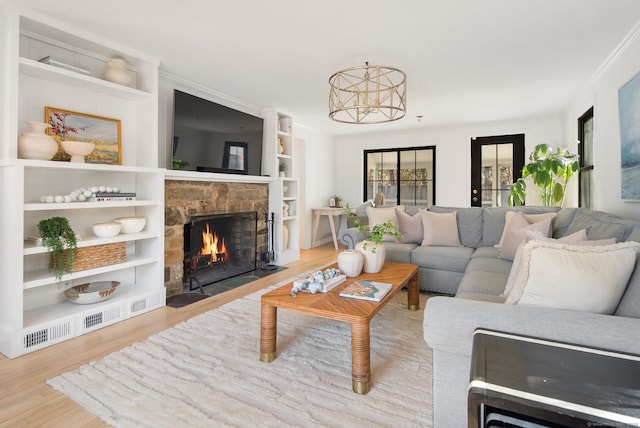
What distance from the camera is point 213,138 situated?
12.6ft

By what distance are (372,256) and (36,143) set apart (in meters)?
2.51

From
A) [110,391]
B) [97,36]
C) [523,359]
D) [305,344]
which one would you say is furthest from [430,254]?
[97,36]

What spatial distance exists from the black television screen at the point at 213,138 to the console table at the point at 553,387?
10.9ft

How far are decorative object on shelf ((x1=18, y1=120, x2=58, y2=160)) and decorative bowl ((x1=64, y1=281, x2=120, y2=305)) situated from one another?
1040mm

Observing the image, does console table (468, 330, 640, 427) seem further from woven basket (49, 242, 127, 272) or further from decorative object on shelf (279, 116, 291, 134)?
decorative object on shelf (279, 116, 291, 134)

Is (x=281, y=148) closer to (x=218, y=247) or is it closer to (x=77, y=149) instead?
(x=218, y=247)

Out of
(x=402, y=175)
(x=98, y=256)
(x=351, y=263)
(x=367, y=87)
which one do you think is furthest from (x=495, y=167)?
(x=98, y=256)

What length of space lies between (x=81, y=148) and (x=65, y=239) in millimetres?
698

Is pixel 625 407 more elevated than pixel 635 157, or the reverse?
pixel 635 157

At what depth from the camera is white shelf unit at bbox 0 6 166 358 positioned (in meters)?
2.18

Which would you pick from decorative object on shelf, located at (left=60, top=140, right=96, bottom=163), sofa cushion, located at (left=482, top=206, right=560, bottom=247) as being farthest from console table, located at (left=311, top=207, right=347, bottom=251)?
decorative object on shelf, located at (left=60, top=140, right=96, bottom=163)

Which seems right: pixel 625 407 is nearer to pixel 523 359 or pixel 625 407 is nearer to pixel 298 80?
pixel 523 359

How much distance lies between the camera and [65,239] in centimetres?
240

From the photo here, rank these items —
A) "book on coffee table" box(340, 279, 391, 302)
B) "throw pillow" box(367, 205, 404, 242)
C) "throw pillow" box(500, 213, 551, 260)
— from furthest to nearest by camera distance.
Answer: "throw pillow" box(367, 205, 404, 242), "throw pillow" box(500, 213, 551, 260), "book on coffee table" box(340, 279, 391, 302)
